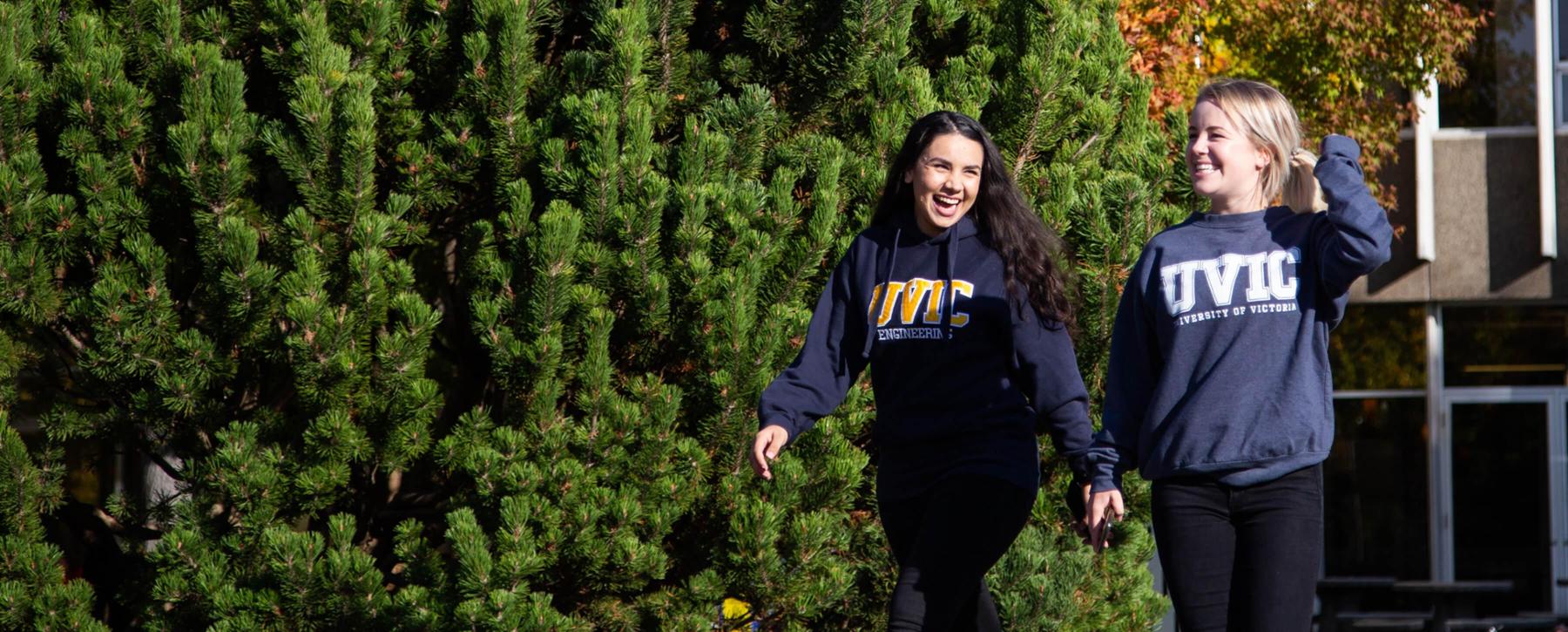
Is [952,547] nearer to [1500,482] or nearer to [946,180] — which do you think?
[946,180]

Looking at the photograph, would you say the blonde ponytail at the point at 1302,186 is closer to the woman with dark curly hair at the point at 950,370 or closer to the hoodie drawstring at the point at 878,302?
the woman with dark curly hair at the point at 950,370

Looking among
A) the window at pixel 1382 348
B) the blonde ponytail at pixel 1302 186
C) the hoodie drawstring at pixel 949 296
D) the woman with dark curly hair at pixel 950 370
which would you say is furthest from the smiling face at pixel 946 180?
the window at pixel 1382 348

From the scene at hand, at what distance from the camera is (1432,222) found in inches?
600

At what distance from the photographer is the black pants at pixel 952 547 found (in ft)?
11.4

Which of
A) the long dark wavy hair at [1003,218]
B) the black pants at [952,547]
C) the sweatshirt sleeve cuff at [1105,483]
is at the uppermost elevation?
the long dark wavy hair at [1003,218]

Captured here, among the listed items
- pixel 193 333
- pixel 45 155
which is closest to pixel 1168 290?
pixel 193 333

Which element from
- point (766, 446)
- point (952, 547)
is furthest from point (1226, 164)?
point (766, 446)

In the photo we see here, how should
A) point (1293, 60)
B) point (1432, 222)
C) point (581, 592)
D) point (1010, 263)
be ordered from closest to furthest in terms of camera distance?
point (1010, 263), point (581, 592), point (1293, 60), point (1432, 222)

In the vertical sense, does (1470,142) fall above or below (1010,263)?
above

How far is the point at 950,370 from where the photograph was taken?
365 cm

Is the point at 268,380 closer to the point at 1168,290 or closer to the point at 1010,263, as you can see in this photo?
the point at 1010,263

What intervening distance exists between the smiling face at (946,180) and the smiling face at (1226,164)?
26.7 inches

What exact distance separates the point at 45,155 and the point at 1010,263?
285cm

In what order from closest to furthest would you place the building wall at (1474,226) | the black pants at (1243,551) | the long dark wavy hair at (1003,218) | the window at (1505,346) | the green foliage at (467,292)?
the black pants at (1243,551) → the long dark wavy hair at (1003,218) → the green foliage at (467,292) → the building wall at (1474,226) → the window at (1505,346)
